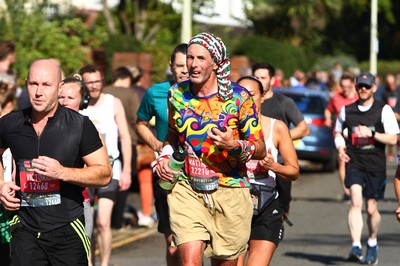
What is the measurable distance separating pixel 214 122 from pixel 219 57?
432 mm

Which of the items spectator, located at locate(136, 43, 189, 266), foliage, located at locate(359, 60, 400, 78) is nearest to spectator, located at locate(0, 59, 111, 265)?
spectator, located at locate(136, 43, 189, 266)

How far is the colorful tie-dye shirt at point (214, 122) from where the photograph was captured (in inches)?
286

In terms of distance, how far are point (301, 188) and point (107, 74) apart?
446 cm

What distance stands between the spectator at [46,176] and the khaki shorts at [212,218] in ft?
2.50

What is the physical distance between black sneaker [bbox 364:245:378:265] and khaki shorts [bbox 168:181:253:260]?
456 cm

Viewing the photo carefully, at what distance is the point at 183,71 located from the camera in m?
9.20

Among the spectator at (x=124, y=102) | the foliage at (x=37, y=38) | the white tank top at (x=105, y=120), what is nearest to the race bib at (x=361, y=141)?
the spectator at (x=124, y=102)

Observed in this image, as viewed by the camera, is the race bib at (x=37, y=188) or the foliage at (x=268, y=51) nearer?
the race bib at (x=37, y=188)

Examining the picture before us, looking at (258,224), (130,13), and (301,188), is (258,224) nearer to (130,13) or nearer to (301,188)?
(301,188)

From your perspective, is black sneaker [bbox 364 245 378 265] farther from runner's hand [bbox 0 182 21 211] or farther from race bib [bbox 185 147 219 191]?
runner's hand [bbox 0 182 21 211]

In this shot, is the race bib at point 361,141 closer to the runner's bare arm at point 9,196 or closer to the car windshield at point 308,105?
the runner's bare arm at point 9,196

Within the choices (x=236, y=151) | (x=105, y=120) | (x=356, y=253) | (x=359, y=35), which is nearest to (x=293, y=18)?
(x=359, y=35)

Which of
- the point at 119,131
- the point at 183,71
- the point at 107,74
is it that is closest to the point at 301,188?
the point at 107,74

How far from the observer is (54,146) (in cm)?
672
